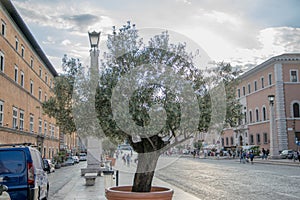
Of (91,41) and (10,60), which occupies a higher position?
(10,60)

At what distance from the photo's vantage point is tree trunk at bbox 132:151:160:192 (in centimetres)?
923

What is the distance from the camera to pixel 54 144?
6034 centimetres

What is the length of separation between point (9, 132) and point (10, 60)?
20.2 feet

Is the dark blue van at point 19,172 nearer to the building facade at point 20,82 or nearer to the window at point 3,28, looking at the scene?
the building facade at point 20,82

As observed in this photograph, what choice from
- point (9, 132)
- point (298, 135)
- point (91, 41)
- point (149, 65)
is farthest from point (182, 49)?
point (298, 135)

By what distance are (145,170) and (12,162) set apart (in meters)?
3.39

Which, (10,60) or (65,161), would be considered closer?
(10,60)

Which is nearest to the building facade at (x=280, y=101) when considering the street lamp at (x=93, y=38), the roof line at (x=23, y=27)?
the roof line at (x=23, y=27)

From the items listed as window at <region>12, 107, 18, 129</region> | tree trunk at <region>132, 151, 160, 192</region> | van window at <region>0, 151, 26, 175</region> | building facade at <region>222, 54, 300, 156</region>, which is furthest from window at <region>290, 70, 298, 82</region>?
van window at <region>0, 151, 26, 175</region>

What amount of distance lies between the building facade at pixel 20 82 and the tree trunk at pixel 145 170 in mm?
15943

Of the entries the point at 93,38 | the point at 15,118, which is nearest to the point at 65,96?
the point at 93,38

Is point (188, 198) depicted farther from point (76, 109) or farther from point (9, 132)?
point (9, 132)

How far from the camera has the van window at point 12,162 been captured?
9742 millimetres

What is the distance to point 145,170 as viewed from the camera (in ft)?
30.4
